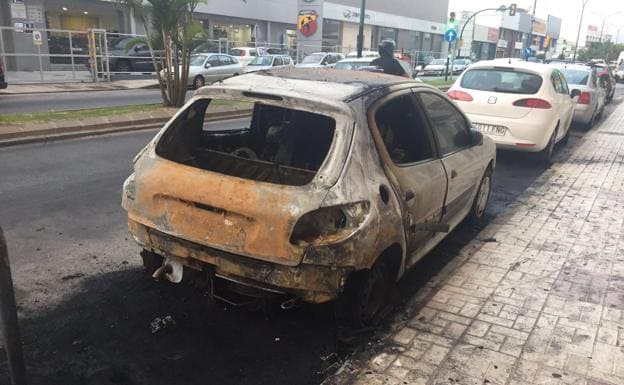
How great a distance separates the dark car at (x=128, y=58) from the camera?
77.7 ft

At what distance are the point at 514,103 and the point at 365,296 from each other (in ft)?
20.3

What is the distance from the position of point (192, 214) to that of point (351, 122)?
1125 mm

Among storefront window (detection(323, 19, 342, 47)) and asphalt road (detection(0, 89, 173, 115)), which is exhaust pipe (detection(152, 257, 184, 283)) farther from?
storefront window (detection(323, 19, 342, 47))

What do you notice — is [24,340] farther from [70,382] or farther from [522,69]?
[522,69]

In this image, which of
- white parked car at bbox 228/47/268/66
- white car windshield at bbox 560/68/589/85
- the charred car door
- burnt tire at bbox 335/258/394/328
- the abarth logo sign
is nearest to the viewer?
burnt tire at bbox 335/258/394/328

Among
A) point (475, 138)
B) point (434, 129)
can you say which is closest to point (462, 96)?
point (475, 138)

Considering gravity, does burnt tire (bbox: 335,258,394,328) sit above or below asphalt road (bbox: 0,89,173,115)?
above

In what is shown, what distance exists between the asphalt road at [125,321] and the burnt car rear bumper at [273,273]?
46cm

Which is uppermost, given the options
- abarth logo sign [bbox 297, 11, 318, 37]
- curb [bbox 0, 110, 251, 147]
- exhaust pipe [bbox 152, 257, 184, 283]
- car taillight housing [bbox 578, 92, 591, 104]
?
abarth logo sign [bbox 297, 11, 318, 37]

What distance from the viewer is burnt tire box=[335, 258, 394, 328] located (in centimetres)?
333

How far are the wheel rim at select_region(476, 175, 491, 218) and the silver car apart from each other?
54.9 feet

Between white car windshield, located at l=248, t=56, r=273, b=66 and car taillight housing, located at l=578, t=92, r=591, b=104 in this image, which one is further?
white car windshield, located at l=248, t=56, r=273, b=66

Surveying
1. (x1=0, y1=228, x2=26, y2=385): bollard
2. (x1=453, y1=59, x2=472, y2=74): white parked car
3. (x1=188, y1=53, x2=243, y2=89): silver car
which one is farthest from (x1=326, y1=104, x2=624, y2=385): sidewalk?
(x1=453, y1=59, x2=472, y2=74): white parked car

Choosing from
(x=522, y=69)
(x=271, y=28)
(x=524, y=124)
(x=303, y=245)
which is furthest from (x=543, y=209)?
(x=271, y=28)
